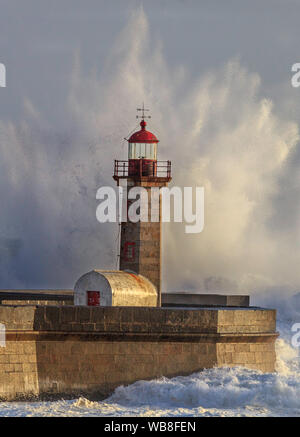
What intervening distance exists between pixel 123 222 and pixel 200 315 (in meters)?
3.99

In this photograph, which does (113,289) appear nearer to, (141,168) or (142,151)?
(141,168)

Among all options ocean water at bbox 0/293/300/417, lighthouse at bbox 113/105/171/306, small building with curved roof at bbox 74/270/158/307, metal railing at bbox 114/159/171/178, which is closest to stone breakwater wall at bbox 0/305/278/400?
ocean water at bbox 0/293/300/417

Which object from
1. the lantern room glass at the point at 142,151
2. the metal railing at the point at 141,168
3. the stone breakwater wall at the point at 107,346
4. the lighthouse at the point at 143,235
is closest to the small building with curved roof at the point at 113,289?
the lighthouse at the point at 143,235

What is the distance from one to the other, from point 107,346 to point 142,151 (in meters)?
5.67

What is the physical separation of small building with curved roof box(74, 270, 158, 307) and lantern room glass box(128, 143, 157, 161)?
8.76 ft

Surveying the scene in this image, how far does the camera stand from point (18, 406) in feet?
79.2

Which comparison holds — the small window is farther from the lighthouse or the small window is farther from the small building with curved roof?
the small building with curved roof

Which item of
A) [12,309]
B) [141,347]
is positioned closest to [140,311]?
[141,347]

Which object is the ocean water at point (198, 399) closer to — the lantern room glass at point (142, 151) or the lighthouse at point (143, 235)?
the lighthouse at point (143, 235)

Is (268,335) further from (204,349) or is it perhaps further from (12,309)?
(12,309)

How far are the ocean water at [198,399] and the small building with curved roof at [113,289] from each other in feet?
8.35

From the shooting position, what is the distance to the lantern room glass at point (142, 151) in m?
29.5

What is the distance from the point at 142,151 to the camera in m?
29.6
